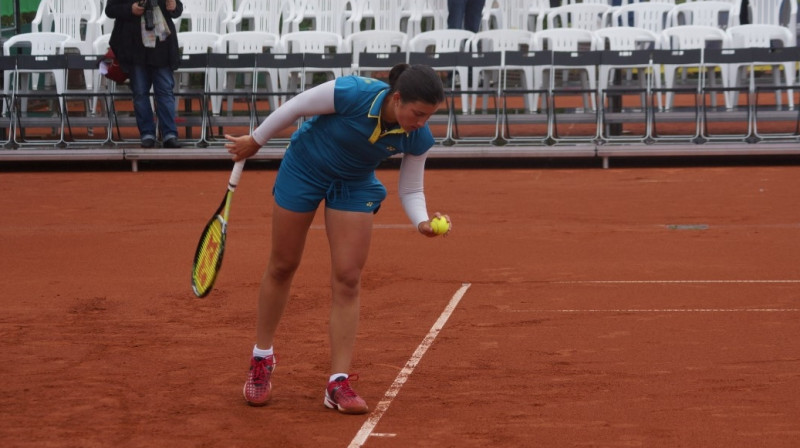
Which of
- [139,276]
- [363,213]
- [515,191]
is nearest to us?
[363,213]

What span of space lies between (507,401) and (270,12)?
15261 mm

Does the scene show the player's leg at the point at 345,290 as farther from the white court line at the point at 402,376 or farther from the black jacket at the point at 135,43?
the black jacket at the point at 135,43

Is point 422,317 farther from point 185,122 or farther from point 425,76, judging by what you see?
point 185,122

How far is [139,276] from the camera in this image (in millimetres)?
9945

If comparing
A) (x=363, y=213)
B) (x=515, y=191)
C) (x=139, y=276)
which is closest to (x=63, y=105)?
(x=515, y=191)

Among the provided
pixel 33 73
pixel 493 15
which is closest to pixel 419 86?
pixel 33 73

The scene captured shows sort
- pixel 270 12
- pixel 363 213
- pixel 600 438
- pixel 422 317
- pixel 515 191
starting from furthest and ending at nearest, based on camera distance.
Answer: pixel 270 12 → pixel 515 191 → pixel 422 317 → pixel 363 213 → pixel 600 438

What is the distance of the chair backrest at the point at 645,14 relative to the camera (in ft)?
A: 63.8

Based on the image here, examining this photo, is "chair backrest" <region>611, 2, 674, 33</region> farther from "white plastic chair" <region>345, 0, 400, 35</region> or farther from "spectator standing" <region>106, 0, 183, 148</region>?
"spectator standing" <region>106, 0, 183, 148</region>

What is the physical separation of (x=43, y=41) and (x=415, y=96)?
15.1 metres

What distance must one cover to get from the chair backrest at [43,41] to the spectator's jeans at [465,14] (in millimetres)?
5978

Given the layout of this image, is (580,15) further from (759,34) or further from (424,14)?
(759,34)

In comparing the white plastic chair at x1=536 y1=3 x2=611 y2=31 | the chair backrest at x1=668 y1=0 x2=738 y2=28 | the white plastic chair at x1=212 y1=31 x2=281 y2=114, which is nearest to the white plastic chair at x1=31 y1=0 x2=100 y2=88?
the white plastic chair at x1=212 y1=31 x2=281 y2=114

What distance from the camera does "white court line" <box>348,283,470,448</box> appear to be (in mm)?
5496
